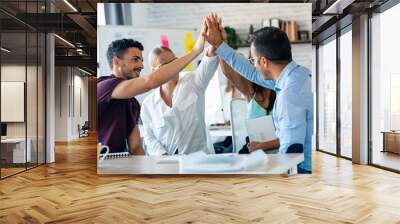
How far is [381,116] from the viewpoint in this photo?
24.7 feet

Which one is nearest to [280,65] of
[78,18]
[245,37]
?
[245,37]

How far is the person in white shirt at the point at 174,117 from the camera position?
645cm

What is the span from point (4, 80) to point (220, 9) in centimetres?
367

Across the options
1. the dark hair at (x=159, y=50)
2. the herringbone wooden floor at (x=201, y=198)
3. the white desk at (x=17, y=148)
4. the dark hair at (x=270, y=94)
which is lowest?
the herringbone wooden floor at (x=201, y=198)

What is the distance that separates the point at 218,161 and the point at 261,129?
87 centimetres

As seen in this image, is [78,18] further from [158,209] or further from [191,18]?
[158,209]

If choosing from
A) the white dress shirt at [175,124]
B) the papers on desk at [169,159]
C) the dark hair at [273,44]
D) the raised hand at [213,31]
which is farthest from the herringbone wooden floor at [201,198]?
the raised hand at [213,31]

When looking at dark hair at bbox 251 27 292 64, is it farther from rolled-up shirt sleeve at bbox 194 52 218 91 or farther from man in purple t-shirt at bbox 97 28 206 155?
man in purple t-shirt at bbox 97 28 206 155

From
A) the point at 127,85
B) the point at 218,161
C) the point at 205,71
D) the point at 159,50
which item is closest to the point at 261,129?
the point at 218,161

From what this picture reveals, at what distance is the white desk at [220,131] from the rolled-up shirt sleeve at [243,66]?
2.89ft

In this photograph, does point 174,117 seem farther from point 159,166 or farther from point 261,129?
point 261,129

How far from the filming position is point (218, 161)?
21.5 feet

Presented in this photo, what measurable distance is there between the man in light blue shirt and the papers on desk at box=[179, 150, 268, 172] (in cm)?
43

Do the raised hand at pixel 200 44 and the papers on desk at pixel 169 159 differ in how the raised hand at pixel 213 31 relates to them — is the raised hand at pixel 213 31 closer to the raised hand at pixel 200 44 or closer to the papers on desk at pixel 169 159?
the raised hand at pixel 200 44
